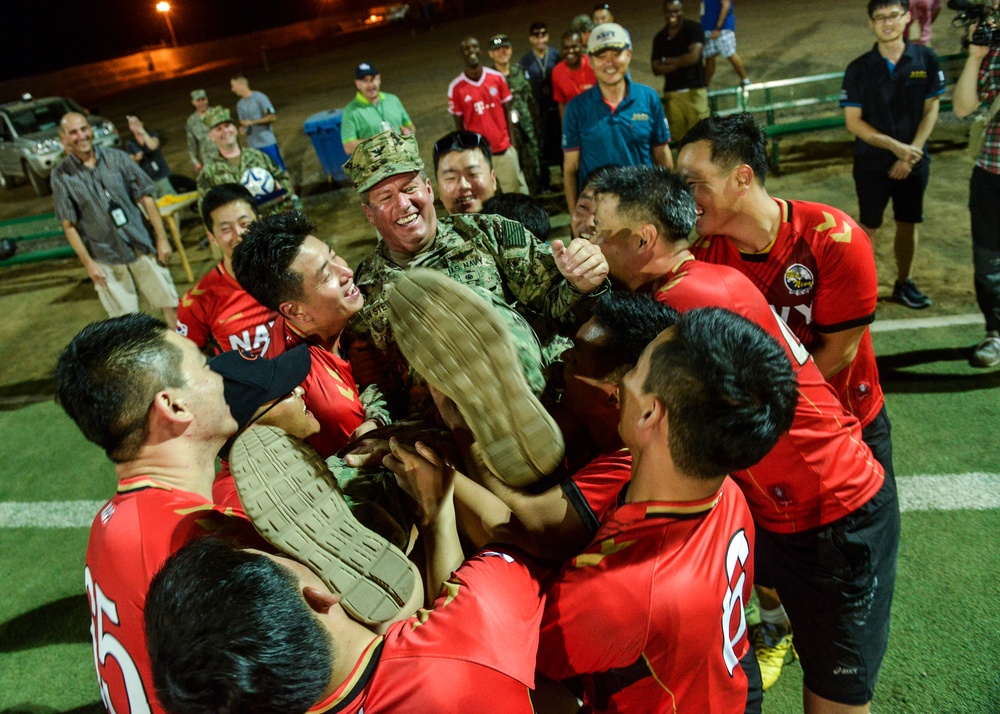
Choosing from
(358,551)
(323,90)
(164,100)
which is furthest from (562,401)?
(164,100)

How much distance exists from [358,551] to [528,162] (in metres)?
8.36

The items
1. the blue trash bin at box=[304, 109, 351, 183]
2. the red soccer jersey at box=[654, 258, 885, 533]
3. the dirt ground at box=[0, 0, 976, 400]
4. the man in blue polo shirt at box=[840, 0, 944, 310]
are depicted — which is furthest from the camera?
the blue trash bin at box=[304, 109, 351, 183]

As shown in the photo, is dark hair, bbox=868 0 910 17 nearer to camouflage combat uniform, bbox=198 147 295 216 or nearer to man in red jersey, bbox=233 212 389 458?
man in red jersey, bbox=233 212 389 458

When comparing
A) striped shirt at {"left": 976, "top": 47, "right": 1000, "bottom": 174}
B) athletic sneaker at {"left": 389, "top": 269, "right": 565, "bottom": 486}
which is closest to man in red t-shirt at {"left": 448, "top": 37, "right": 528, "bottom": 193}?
striped shirt at {"left": 976, "top": 47, "right": 1000, "bottom": 174}

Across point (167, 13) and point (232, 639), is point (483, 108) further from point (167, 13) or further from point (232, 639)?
point (167, 13)

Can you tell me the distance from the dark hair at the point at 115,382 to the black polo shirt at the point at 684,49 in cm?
764

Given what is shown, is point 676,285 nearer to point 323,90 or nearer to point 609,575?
point 609,575

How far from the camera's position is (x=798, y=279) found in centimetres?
277

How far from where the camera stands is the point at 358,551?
1701 millimetres

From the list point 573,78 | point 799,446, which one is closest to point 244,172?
point 573,78

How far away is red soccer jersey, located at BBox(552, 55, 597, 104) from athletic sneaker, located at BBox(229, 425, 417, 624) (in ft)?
23.5

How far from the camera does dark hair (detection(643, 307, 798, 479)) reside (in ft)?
5.12

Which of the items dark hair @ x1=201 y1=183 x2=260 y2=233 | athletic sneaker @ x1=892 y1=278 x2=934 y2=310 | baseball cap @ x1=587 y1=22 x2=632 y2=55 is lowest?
athletic sneaker @ x1=892 y1=278 x2=934 y2=310

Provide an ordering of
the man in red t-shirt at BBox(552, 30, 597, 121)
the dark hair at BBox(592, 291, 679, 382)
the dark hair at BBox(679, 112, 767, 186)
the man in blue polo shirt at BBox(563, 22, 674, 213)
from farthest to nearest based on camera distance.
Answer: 1. the man in red t-shirt at BBox(552, 30, 597, 121)
2. the man in blue polo shirt at BBox(563, 22, 674, 213)
3. the dark hair at BBox(679, 112, 767, 186)
4. the dark hair at BBox(592, 291, 679, 382)
